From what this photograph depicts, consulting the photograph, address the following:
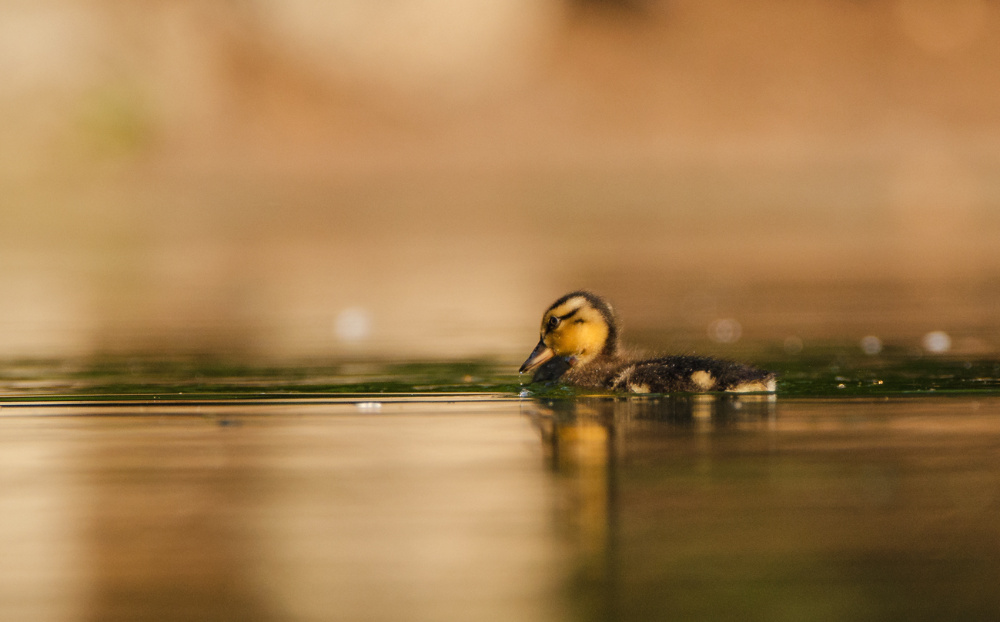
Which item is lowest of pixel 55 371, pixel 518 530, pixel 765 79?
pixel 518 530

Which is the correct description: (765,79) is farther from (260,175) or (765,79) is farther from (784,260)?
(784,260)

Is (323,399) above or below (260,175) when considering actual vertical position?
below

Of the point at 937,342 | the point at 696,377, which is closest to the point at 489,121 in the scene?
the point at 937,342

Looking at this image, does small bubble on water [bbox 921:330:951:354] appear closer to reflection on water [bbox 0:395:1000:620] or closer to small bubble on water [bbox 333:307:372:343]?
reflection on water [bbox 0:395:1000:620]

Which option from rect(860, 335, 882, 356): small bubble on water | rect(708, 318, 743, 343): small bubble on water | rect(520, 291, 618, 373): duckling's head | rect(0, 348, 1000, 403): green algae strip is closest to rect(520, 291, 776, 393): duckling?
rect(520, 291, 618, 373): duckling's head

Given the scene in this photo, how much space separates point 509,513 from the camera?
5.83 metres

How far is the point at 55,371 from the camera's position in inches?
408

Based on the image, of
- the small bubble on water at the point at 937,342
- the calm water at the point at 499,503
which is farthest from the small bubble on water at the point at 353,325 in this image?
the small bubble on water at the point at 937,342

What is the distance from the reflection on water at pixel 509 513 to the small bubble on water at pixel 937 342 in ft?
7.82

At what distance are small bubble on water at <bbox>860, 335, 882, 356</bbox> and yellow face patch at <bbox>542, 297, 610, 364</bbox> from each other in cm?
200

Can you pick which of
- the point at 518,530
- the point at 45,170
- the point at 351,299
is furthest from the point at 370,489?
the point at 45,170

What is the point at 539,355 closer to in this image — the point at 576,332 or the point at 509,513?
the point at 576,332

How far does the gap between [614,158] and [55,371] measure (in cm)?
2827

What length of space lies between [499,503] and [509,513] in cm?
18
